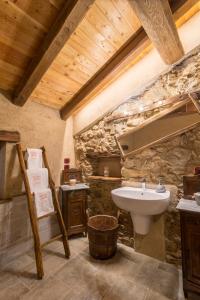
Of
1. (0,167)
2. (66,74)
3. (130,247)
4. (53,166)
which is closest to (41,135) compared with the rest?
(53,166)

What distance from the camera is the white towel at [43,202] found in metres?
2.10

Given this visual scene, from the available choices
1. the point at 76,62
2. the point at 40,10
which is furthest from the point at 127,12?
the point at 40,10

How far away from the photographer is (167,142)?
212 cm

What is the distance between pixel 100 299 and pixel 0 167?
5.94 feet

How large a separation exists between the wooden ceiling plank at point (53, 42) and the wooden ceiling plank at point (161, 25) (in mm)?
423

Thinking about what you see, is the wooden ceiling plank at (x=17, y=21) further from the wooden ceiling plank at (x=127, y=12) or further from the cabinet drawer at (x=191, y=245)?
the cabinet drawer at (x=191, y=245)

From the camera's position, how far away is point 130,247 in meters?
2.41

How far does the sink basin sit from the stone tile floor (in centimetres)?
43

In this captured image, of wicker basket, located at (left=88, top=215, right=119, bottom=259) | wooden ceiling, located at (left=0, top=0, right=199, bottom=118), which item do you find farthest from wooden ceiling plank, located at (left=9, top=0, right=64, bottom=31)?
wicker basket, located at (left=88, top=215, right=119, bottom=259)

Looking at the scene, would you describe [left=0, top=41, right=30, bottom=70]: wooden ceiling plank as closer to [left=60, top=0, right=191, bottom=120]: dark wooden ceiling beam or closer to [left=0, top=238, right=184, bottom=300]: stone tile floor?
[left=60, top=0, right=191, bottom=120]: dark wooden ceiling beam

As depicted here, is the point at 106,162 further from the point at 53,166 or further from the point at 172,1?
the point at 172,1

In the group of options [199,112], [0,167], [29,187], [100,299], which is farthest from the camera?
[0,167]

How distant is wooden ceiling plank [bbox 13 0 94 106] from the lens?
4.75 feet

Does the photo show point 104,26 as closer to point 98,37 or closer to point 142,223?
point 98,37
